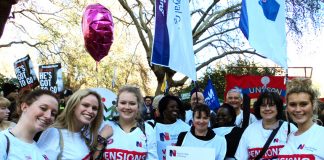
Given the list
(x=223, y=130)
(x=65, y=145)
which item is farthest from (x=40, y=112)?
(x=223, y=130)

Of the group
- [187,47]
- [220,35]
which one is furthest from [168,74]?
[187,47]

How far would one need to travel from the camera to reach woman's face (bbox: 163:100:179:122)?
17.7ft

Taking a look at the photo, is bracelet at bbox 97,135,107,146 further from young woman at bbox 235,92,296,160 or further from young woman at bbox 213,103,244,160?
young woman at bbox 213,103,244,160

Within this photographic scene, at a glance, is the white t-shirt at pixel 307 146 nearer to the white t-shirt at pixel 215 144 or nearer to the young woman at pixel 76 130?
the white t-shirt at pixel 215 144

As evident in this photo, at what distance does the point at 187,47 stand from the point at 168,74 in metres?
14.1

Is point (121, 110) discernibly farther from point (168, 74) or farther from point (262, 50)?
point (168, 74)

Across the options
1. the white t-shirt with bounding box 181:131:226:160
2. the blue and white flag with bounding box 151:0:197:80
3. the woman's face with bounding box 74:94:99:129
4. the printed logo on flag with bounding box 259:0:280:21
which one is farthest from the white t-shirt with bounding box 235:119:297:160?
the printed logo on flag with bounding box 259:0:280:21

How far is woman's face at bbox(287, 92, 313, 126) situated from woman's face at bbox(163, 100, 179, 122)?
2.26 m

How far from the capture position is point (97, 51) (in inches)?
334

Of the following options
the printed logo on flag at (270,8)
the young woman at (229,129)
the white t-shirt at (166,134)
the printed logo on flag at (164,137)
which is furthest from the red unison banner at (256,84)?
the printed logo on flag at (164,137)

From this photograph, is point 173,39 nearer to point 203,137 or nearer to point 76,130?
point 203,137

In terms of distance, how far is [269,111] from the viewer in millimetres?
4125

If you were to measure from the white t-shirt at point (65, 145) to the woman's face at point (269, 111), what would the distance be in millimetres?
1827

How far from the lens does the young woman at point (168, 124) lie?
17.2 feet
